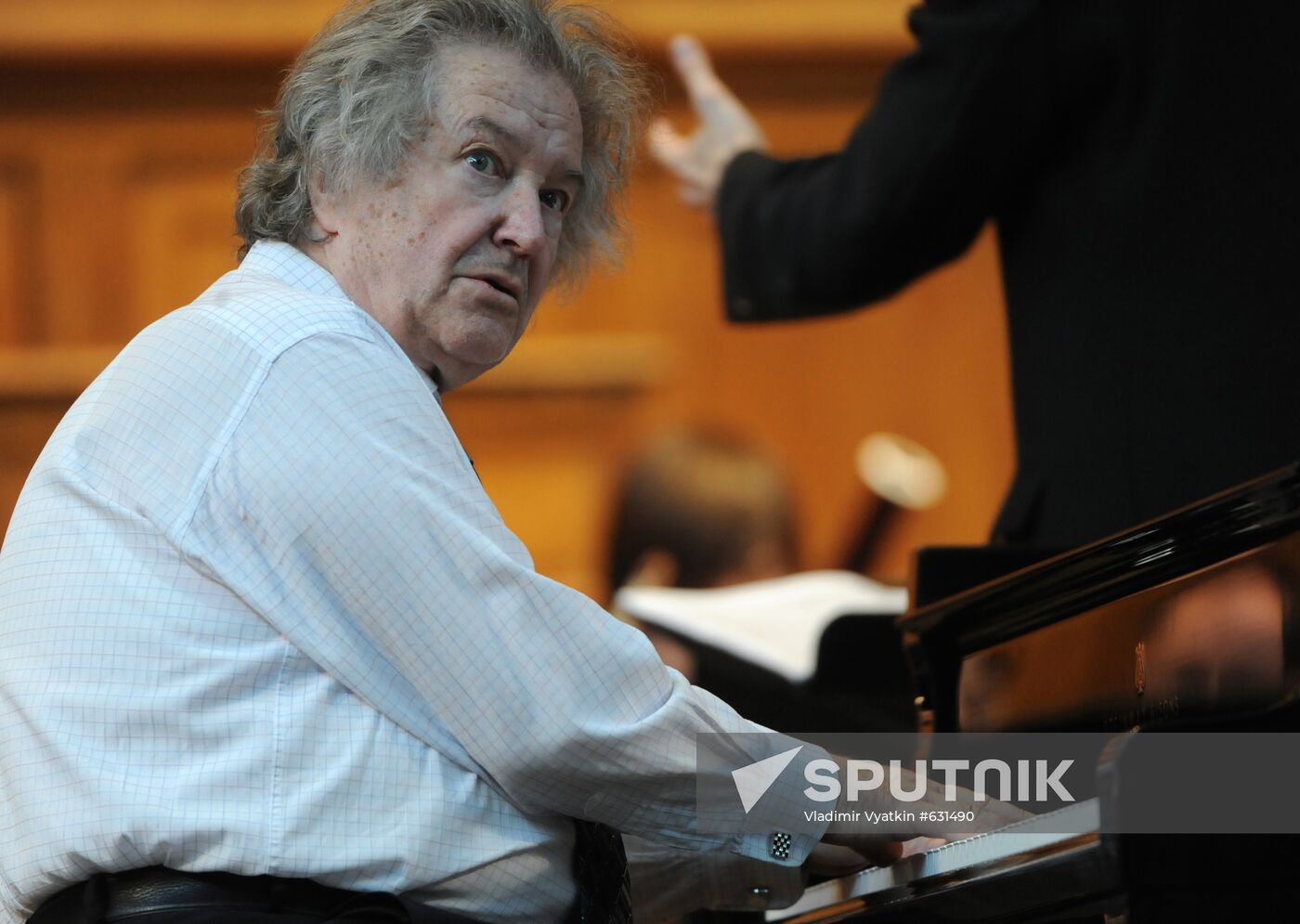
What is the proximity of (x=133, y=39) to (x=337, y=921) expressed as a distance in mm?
3793

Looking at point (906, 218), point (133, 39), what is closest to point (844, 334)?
point (133, 39)

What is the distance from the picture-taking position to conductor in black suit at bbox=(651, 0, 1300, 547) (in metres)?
1.97

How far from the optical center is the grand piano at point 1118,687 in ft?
3.88

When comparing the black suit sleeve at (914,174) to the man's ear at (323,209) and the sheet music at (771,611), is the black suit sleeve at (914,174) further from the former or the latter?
the man's ear at (323,209)

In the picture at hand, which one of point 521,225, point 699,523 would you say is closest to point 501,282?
point 521,225

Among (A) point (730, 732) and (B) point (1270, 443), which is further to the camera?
(B) point (1270, 443)

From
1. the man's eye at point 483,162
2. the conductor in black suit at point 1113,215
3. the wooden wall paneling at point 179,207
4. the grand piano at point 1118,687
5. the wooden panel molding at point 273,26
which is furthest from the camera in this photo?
the wooden wall paneling at point 179,207

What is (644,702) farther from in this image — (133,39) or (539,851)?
(133,39)

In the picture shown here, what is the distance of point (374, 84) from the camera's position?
1747 millimetres

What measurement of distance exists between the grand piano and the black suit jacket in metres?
0.35

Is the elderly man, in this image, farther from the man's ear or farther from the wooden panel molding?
the wooden panel molding

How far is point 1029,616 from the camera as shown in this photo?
1654 millimetres

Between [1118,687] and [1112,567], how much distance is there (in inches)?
4.5

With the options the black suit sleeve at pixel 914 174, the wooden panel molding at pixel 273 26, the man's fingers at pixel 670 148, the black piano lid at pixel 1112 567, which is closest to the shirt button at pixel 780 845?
the black piano lid at pixel 1112 567
